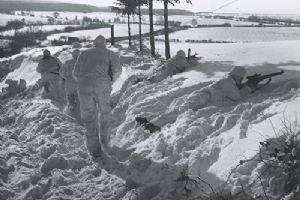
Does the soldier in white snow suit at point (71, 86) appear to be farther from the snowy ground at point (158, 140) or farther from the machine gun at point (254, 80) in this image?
the machine gun at point (254, 80)

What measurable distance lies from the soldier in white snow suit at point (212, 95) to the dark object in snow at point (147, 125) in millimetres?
182

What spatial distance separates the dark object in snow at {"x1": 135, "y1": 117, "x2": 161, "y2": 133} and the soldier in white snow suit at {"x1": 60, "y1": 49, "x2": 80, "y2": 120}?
2719mm

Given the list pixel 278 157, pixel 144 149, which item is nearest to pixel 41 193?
pixel 144 149

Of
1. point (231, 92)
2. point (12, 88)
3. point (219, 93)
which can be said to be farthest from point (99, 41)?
point (12, 88)

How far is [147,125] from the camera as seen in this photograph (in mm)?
8445

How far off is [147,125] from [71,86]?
346cm

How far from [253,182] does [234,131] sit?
1685 mm

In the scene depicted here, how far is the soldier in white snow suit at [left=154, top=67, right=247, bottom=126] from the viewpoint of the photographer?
843cm

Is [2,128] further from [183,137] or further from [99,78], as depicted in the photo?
[183,137]

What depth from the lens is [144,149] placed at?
24.5 ft

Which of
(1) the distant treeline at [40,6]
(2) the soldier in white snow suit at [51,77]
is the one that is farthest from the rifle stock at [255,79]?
(1) the distant treeline at [40,6]

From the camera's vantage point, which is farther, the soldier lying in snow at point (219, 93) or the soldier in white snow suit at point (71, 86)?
the soldier in white snow suit at point (71, 86)

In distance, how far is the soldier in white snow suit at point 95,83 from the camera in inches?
310

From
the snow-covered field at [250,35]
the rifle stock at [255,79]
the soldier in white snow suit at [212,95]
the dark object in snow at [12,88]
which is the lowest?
the dark object in snow at [12,88]
